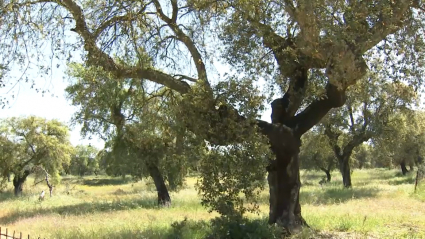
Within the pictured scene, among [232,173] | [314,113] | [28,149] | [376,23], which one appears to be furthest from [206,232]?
[28,149]

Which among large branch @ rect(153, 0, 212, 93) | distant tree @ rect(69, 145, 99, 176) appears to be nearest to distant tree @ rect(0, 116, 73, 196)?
large branch @ rect(153, 0, 212, 93)

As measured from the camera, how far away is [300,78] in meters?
10.9

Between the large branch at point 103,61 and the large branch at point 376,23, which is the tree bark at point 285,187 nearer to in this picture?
the large branch at point 103,61

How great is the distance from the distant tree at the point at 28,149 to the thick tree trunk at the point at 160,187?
56.9 feet

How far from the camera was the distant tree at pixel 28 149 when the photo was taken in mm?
35812

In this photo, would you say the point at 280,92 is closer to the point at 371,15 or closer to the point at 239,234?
the point at 371,15

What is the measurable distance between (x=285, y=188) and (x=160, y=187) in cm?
1343

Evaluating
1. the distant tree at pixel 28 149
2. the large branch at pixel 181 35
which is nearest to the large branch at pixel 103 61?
the large branch at pixel 181 35

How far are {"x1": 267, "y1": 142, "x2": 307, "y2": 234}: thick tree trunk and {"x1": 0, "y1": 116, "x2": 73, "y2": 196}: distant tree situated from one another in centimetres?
3062

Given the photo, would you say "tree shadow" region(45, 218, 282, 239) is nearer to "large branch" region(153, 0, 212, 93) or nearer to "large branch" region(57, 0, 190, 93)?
"large branch" region(57, 0, 190, 93)

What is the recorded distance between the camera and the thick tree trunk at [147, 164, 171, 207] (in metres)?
22.1

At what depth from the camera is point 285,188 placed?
10.2 m

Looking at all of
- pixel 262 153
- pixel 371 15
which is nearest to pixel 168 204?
pixel 262 153

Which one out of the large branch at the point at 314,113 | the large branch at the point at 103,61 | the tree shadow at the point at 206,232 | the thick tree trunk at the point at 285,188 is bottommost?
the tree shadow at the point at 206,232
